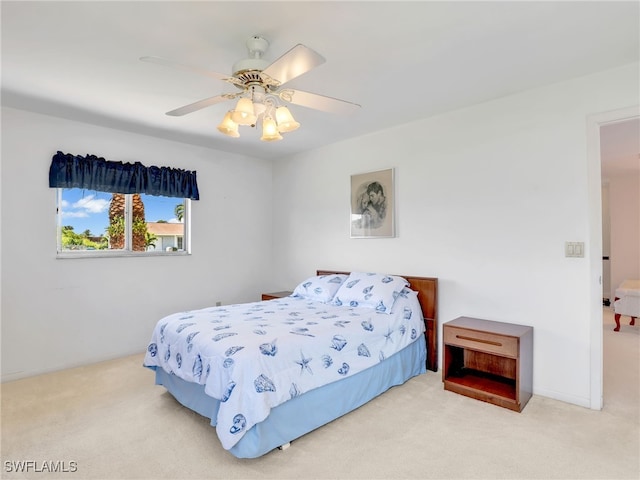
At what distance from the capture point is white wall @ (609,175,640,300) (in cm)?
634

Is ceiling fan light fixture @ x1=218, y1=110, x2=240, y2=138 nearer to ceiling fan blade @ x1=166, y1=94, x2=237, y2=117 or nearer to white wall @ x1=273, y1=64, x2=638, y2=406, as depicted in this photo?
ceiling fan blade @ x1=166, y1=94, x2=237, y2=117

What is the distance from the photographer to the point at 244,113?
6.79 ft

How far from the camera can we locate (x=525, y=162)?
9.51 ft

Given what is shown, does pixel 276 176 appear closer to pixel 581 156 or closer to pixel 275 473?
pixel 581 156

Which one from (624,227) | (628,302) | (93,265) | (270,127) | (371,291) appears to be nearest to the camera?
(270,127)

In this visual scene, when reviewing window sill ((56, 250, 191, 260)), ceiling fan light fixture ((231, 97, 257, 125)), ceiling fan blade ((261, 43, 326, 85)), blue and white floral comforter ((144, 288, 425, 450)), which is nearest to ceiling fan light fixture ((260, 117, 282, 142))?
ceiling fan light fixture ((231, 97, 257, 125))

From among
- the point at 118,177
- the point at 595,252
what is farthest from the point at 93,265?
the point at 595,252

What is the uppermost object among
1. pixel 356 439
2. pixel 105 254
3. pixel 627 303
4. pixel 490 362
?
pixel 105 254

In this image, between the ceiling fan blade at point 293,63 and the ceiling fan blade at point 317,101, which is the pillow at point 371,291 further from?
the ceiling fan blade at point 293,63

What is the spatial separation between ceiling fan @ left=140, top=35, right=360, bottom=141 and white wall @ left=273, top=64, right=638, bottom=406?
4.90 ft

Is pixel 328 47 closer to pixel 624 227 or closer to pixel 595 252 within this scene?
pixel 595 252

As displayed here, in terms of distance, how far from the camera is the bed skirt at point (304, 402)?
6.58 feet

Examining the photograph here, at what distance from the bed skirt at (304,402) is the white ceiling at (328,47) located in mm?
2163

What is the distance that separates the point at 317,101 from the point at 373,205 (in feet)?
6.13
